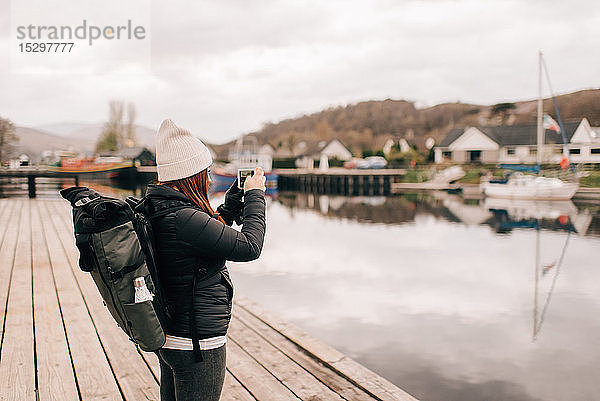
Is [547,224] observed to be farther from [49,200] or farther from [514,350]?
[49,200]

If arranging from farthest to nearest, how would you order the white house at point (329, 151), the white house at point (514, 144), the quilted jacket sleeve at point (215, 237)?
the white house at point (329, 151)
the white house at point (514, 144)
the quilted jacket sleeve at point (215, 237)

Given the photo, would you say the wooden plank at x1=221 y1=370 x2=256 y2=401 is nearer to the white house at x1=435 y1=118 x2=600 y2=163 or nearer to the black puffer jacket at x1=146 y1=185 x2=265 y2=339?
the black puffer jacket at x1=146 y1=185 x2=265 y2=339

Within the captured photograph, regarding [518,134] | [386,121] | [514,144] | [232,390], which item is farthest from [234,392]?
[386,121]

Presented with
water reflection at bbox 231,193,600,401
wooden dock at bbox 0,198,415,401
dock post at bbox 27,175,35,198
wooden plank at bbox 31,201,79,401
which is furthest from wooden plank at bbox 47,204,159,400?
dock post at bbox 27,175,35,198

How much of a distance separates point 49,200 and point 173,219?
14822 mm

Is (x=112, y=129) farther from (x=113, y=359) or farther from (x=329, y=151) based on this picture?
(x=113, y=359)

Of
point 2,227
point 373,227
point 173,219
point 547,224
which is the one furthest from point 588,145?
point 173,219

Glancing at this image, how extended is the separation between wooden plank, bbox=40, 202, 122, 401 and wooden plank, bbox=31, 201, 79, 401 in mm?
46

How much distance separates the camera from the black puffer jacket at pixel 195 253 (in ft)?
5.34

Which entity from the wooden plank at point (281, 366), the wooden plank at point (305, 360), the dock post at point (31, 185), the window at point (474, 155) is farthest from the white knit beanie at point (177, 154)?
the window at point (474, 155)

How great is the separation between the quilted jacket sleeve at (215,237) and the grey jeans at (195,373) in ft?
1.15

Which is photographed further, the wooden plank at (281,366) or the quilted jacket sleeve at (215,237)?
the wooden plank at (281,366)

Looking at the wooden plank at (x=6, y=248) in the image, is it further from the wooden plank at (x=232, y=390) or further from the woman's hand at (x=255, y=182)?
the woman's hand at (x=255, y=182)

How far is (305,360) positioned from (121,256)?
2.16 m
